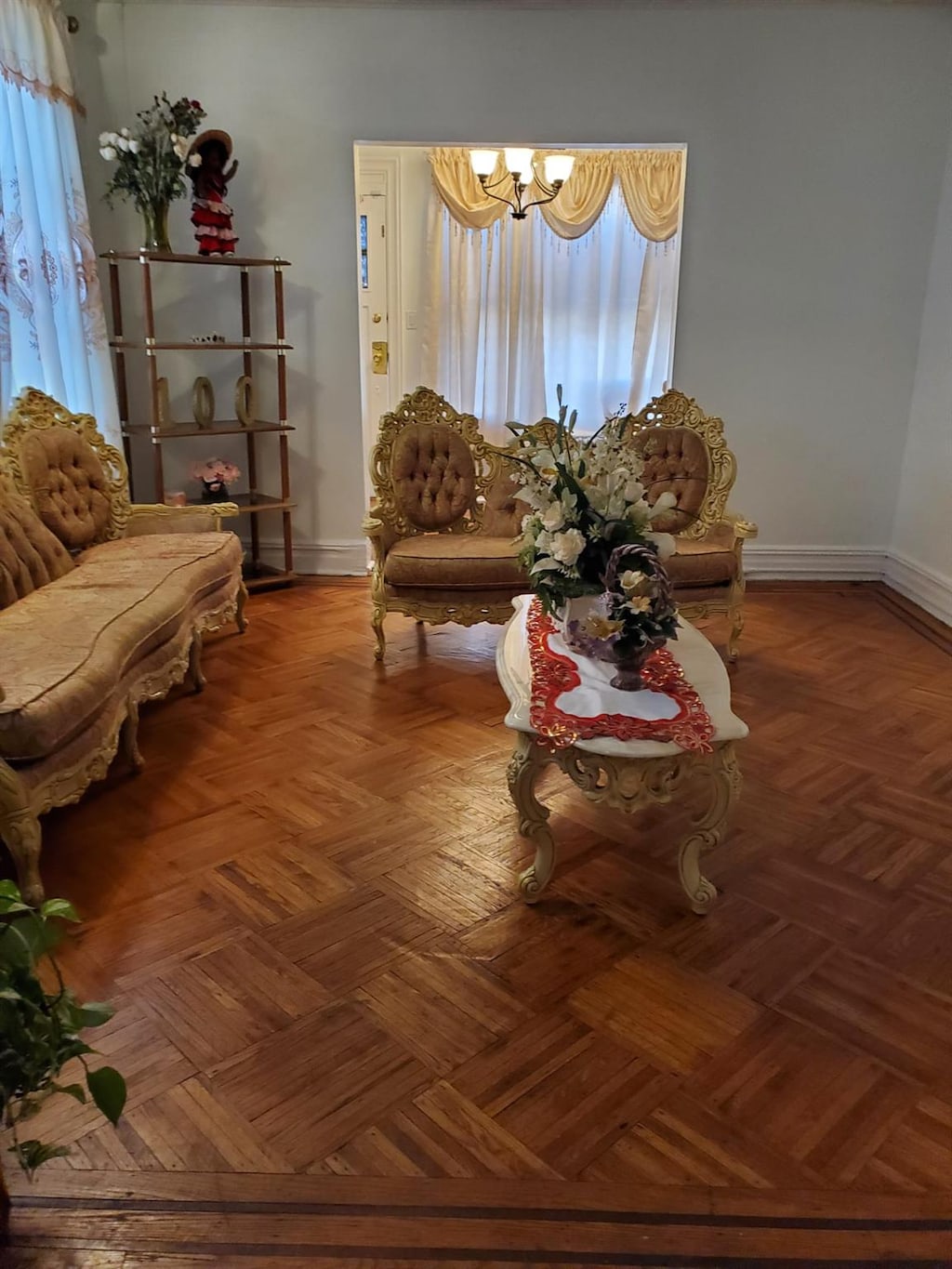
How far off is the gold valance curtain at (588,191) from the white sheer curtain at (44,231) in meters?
1.94

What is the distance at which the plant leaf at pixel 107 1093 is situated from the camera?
4.50 feet

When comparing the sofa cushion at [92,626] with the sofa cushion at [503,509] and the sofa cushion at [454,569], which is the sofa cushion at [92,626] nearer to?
the sofa cushion at [454,569]

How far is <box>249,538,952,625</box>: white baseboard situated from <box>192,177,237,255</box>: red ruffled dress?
1619 millimetres

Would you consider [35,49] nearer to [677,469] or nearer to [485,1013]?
[677,469]

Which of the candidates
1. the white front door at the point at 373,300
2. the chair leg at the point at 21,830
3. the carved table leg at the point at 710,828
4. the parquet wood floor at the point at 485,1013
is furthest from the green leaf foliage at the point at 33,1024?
the white front door at the point at 373,300

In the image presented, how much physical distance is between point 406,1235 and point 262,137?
5.09m

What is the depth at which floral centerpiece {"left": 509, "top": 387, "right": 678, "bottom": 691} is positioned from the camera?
2.41 m

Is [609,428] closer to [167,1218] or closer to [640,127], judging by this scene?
[167,1218]

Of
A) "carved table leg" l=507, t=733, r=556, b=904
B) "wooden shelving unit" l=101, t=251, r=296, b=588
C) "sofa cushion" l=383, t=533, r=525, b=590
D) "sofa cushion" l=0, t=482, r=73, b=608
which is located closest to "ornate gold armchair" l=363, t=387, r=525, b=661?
"sofa cushion" l=383, t=533, r=525, b=590

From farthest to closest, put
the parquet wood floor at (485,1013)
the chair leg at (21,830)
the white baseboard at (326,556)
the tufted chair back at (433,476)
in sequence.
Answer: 1. the white baseboard at (326,556)
2. the tufted chair back at (433,476)
3. the chair leg at (21,830)
4. the parquet wood floor at (485,1013)

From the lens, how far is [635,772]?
2.25 meters

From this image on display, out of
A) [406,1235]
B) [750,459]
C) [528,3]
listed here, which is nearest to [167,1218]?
[406,1235]

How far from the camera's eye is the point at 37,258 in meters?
4.28

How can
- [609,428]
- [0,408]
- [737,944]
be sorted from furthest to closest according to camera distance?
[0,408], [609,428], [737,944]
